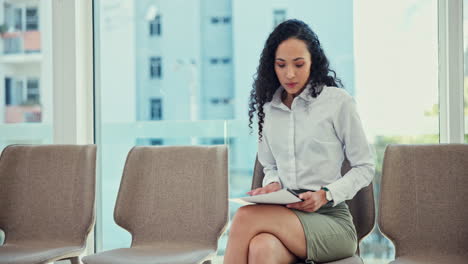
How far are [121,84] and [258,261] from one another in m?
1.73

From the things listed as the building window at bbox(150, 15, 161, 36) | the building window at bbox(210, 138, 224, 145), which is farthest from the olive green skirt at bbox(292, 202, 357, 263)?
the building window at bbox(150, 15, 161, 36)

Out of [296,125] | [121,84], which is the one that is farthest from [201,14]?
[296,125]

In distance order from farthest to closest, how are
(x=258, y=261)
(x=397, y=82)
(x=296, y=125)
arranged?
(x=397, y=82) < (x=296, y=125) < (x=258, y=261)

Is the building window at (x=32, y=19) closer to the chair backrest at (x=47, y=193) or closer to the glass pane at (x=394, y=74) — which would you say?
the chair backrest at (x=47, y=193)

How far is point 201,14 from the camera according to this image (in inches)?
121

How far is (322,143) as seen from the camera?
84.8 inches

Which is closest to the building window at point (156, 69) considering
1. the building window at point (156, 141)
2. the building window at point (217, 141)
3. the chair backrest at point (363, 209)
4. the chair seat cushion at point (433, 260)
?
the building window at point (156, 141)

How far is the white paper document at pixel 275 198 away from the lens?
6.10 ft

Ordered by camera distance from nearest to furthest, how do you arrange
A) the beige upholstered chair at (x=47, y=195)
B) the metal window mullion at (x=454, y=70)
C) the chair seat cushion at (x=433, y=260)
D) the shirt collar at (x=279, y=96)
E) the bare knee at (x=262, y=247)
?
the bare knee at (x=262, y=247)
the chair seat cushion at (x=433, y=260)
the shirt collar at (x=279, y=96)
the beige upholstered chair at (x=47, y=195)
the metal window mullion at (x=454, y=70)

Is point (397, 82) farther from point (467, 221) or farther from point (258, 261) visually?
point (258, 261)

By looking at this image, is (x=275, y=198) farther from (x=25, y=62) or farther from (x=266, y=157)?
(x=25, y=62)

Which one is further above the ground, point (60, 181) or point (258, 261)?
point (60, 181)

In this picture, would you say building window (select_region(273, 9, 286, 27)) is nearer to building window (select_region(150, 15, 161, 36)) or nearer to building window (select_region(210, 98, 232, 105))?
building window (select_region(210, 98, 232, 105))

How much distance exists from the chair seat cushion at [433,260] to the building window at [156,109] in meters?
1.60
